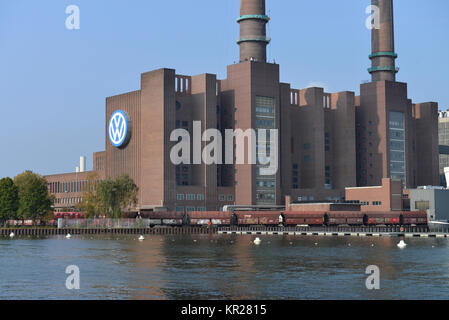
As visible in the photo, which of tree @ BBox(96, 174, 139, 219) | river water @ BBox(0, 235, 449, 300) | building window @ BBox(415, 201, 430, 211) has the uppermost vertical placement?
tree @ BBox(96, 174, 139, 219)

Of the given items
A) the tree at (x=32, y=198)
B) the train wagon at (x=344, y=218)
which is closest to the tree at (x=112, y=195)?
the tree at (x=32, y=198)

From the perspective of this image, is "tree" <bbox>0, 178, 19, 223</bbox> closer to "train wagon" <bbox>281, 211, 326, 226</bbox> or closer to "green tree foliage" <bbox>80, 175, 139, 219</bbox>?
"green tree foliage" <bbox>80, 175, 139, 219</bbox>

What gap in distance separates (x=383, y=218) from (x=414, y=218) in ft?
27.1

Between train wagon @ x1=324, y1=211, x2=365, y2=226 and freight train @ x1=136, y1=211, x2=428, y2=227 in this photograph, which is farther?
train wagon @ x1=324, y1=211, x2=365, y2=226

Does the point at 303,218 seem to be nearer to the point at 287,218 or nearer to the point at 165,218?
the point at 287,218

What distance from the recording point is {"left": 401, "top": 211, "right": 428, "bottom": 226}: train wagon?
188625 millimetres

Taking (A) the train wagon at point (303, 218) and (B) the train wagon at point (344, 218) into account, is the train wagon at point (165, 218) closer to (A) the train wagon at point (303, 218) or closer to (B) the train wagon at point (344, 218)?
(A) the train wagon at point (303, 218)

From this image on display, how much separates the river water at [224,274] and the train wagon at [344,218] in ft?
291

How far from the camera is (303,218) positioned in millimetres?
184250

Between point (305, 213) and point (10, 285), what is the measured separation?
13460 centimetres

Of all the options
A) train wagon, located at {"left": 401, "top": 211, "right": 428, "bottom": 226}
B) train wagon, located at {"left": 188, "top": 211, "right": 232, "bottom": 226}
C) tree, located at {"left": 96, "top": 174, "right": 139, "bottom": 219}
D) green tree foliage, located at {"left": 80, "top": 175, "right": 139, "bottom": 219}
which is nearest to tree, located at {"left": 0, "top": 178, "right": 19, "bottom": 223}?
green tree foliage, located at {"left": 80, "top": 175, "right": 139, "bottom": 219}

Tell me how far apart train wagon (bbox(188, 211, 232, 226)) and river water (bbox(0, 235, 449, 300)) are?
8955 centimetres

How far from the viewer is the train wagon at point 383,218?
619 feet

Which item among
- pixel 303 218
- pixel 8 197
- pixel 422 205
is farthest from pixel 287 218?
pixel 8 197
